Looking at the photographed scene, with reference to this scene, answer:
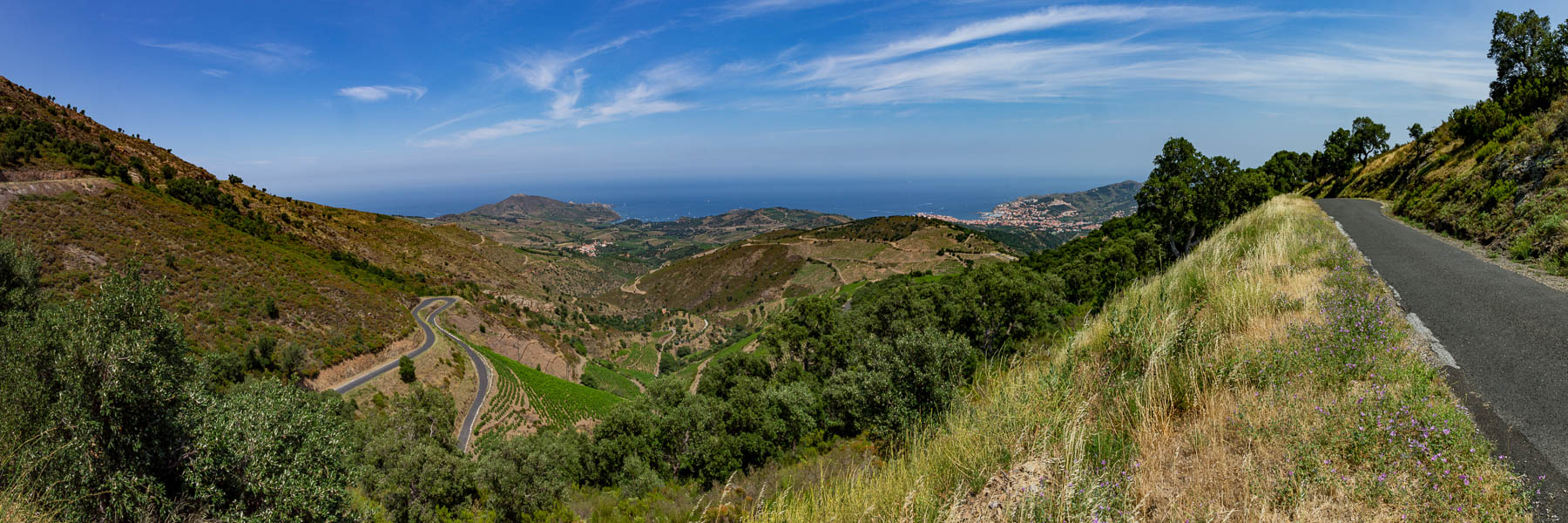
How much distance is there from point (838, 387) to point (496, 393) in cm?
3041

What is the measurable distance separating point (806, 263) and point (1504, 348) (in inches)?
4506

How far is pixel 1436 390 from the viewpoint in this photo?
138 inches

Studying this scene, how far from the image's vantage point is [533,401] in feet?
135

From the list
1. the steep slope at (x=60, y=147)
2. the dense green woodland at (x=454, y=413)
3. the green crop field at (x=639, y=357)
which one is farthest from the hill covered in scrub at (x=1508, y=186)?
the green crop field at (x=639, y=357)

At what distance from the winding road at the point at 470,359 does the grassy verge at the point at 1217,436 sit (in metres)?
34.5

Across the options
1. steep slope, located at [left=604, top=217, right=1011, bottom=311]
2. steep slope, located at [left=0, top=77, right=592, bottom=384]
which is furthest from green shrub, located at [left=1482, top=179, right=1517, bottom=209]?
steep slope, located at [left=604, top=217, right=1011, bottom=311]

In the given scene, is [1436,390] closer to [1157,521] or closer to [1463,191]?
[1157,521]

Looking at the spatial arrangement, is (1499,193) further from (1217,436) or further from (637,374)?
(637,374)

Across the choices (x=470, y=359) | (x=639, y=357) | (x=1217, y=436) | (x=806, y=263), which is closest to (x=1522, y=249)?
(x=1217, y=436)

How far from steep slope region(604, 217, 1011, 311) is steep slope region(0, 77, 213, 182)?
78868mm

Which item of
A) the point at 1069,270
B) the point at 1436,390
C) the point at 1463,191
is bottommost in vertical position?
the point at 1069,270

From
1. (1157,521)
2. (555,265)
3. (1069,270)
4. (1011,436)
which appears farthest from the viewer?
(555,265)

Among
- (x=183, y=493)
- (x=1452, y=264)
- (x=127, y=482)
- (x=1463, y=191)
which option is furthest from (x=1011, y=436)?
(x=1463, y=191)

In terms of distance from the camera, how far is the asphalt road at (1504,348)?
9.59 feet
